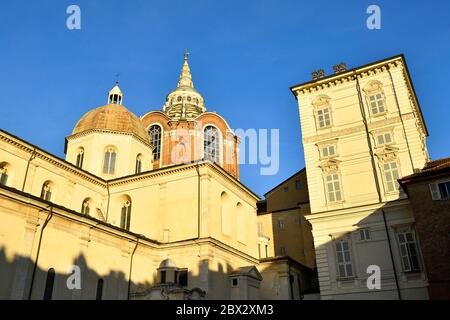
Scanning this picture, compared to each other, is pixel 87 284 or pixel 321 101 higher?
pixel 321 101

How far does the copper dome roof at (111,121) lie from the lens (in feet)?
117

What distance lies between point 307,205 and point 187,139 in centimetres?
1412

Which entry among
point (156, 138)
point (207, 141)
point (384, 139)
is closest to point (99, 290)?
point (384, 139)

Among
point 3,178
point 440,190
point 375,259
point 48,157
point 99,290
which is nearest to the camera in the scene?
point 440,190

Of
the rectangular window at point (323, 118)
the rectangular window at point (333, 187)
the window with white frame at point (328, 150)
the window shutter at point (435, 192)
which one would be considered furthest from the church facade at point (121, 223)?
the window shutter at point (435, 192)

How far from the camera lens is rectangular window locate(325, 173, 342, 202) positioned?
27.3m

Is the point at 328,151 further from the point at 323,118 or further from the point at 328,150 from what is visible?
the point at 323,118

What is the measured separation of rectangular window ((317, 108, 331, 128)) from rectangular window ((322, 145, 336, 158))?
176 centimetres

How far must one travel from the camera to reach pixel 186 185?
29.1 meters

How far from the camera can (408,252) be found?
23391 millimetres

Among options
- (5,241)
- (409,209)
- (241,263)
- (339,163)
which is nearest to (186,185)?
(241,263)

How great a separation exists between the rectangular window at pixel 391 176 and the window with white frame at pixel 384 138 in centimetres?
161

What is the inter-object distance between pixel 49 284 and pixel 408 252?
65.2 feet
